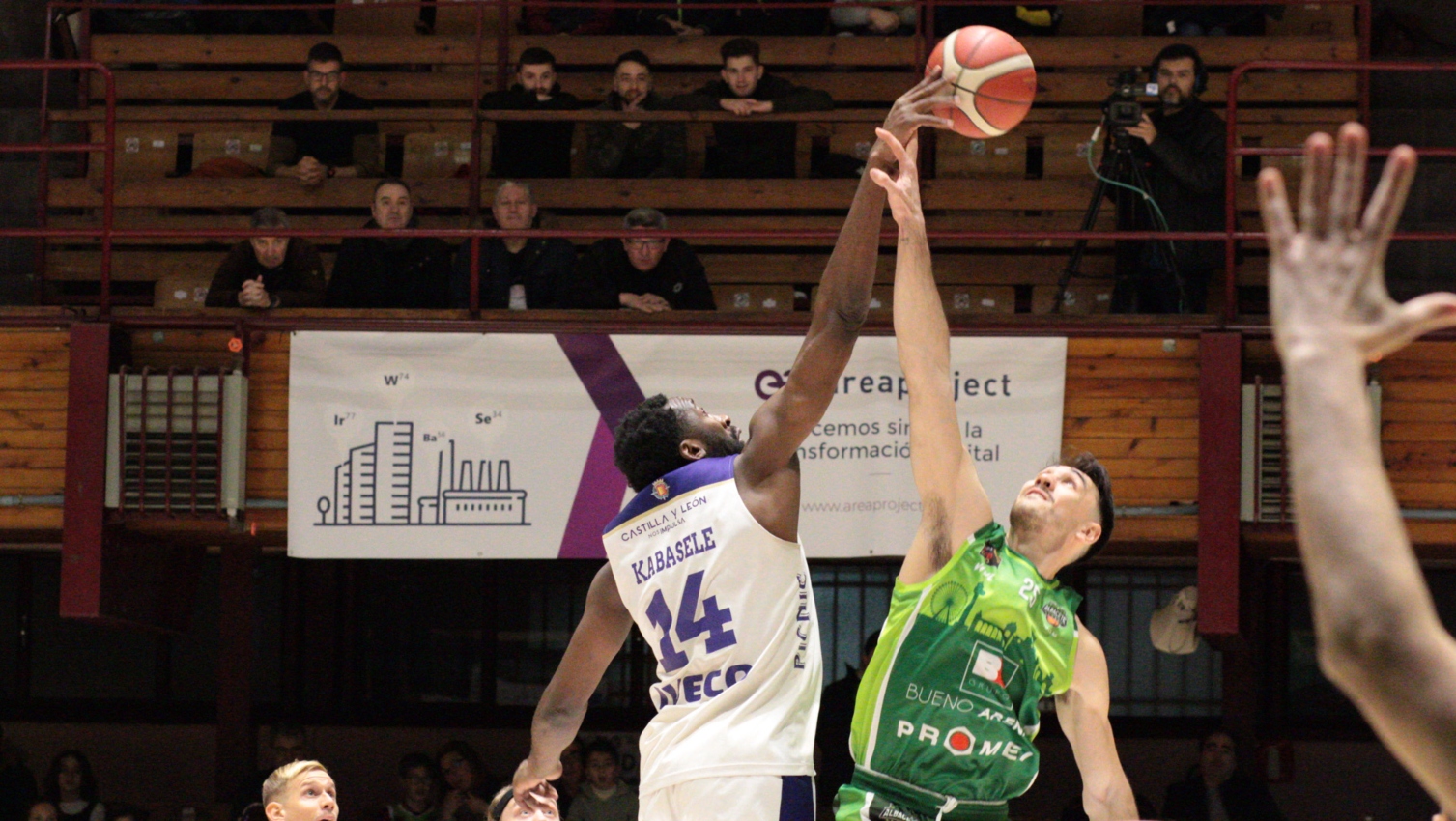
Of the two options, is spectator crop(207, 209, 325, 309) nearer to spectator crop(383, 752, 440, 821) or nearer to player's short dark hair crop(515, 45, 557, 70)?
player's short dark hair crop(515, 45, 557, 70)

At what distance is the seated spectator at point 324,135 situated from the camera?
37.1 feet

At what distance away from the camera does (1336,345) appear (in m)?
2.01

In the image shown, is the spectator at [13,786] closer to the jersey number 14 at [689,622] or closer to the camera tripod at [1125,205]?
the camera tripod at [1125,205]

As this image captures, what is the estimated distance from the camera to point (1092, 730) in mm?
4680

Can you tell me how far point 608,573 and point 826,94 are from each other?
20.2 feet

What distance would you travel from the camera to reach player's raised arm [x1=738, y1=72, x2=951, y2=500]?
14.8 ft

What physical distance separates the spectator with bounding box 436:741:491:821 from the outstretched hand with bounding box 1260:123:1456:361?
873cm

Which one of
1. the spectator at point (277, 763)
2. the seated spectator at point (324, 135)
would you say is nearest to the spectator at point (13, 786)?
the spectator at point (277, 763)

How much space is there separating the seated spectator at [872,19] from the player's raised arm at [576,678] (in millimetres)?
7686

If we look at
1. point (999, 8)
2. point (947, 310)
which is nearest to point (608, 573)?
point (947, 310)

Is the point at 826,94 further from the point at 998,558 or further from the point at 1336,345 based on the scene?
the point at 1336,345

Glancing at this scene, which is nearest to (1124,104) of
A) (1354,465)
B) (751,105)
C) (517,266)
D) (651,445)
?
(751,105)

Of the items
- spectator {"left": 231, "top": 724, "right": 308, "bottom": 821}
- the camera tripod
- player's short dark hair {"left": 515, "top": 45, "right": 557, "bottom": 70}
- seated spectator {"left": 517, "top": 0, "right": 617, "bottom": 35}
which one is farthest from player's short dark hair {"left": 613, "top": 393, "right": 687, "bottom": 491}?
seated spectator {"left": 517, "top": 0, "right": 617, "bottom": 35}

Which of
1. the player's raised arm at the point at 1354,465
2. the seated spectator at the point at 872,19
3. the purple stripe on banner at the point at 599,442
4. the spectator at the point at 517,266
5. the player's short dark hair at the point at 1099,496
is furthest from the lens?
the seated spectator at the point at 872,19
